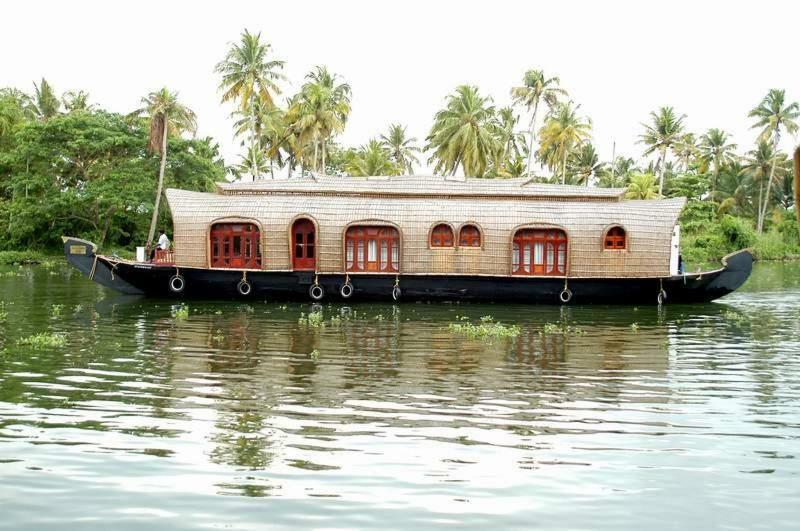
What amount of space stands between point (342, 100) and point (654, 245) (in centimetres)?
2353

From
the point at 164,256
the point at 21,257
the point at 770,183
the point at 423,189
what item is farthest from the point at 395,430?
the point at 770,183

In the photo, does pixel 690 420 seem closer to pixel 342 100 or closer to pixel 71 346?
pixel 71 346

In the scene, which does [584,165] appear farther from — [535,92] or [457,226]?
[457,226]

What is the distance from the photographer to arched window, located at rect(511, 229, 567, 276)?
18172 mm

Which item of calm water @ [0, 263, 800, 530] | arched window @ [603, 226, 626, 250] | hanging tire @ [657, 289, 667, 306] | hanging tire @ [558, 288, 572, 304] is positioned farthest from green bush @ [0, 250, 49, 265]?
hanging tire @ [657, 289, 667, 306]

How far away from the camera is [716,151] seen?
5100 cm

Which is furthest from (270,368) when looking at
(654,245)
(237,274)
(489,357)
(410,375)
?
(654,245)

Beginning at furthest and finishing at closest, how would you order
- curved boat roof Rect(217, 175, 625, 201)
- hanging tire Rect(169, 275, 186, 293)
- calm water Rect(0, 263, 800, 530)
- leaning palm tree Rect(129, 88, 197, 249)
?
leaning palm tree Rect(129, 88, 197, 249)
curved boat roof Rect(217, 175, 625, 201)
hanging tire Rect(169, 275, 186, 293)
calm water Rect(0, 263, 800, 530)

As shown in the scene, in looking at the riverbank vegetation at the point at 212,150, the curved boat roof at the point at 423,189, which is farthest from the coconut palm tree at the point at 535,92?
the curved boat roof at the point at 423,189

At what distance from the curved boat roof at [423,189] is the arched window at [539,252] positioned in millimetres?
1092

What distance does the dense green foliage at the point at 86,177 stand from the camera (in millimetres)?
33125

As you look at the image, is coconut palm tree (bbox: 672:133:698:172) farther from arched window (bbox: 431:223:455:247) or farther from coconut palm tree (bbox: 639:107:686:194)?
arched window (bbox: 431:223:455:247)

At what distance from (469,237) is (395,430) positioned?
1149 centimetres

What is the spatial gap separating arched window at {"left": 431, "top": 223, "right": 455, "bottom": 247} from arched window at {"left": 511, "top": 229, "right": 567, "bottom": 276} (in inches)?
55.7
